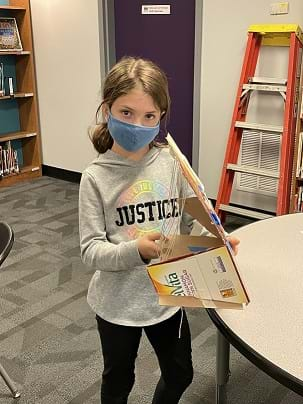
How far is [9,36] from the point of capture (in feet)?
14.4

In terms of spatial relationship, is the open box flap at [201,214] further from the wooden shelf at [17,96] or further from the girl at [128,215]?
the wooden shelf at [17,96]

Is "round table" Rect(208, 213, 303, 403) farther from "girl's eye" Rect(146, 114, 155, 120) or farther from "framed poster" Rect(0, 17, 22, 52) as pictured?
"framed poster" Rect(0, 17, 22, 52)

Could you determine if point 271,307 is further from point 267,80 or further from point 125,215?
point 267,80

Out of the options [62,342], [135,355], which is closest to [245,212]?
[62,342]

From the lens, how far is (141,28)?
398 centimetres

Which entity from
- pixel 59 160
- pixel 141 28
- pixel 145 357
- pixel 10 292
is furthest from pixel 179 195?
pixel 59 160

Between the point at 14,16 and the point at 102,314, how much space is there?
13.2 ft

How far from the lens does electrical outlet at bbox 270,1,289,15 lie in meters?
3.06

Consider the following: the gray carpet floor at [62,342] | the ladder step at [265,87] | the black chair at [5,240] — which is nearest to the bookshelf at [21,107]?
the gray carpet floor at [62,342]

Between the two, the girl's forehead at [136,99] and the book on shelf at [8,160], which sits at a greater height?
the girl's forehead at [136,99]

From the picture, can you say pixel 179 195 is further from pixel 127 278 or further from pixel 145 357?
pixel 145 357

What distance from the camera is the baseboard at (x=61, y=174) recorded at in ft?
15.4

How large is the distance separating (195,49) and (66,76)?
1408 millimetres

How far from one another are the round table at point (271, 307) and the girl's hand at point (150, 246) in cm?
17
